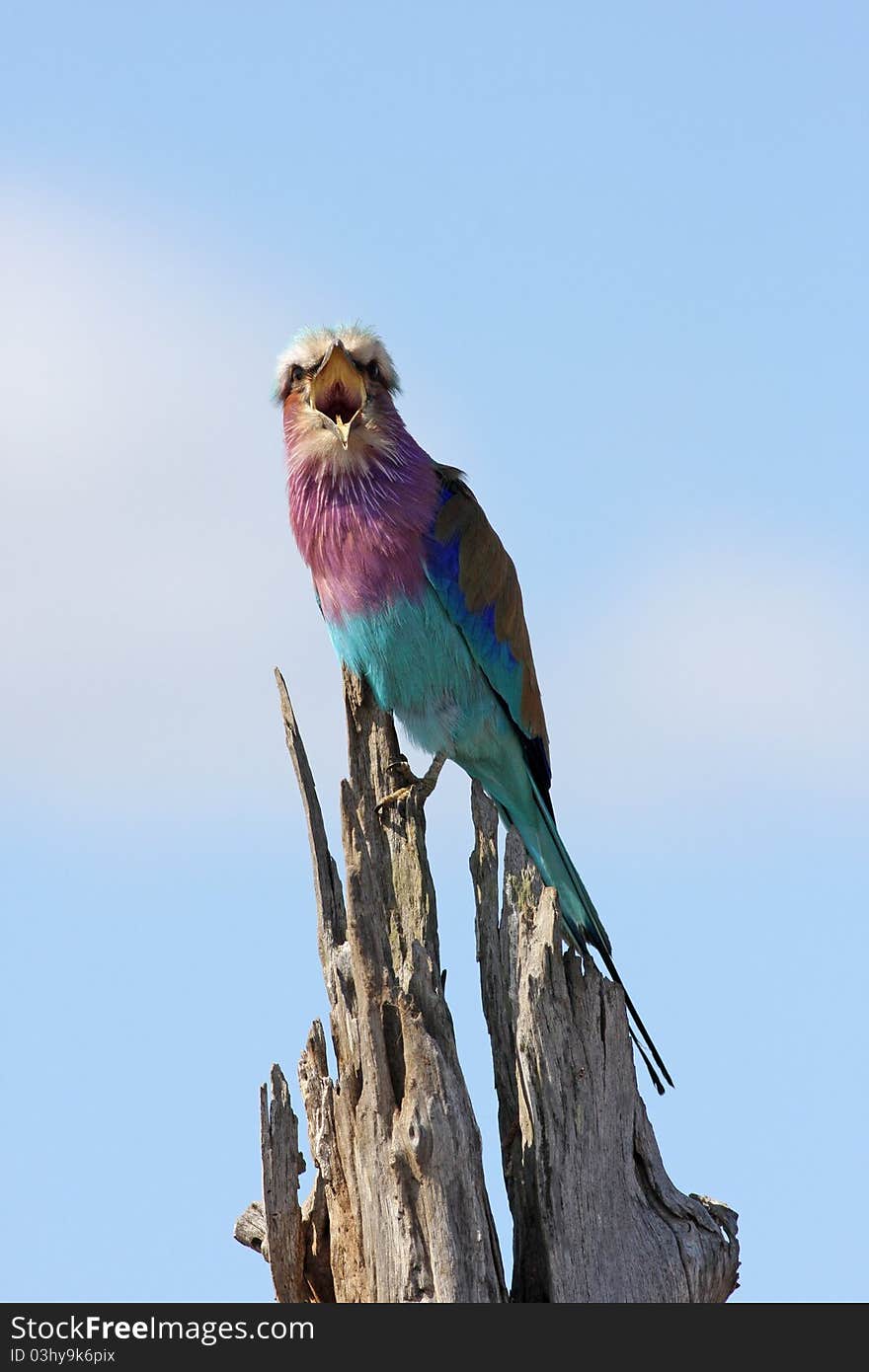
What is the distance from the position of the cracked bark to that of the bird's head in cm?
110

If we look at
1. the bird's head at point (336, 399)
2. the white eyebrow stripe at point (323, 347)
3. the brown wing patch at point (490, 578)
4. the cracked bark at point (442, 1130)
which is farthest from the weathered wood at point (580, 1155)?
the white eyebrow stripe at point (323, 347)

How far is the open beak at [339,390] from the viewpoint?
6.55 meters

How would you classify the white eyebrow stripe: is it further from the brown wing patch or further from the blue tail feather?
the blue tail feather

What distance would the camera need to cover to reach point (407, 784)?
6281 mm

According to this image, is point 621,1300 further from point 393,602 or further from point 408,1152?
point 393,602

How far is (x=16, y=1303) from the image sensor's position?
5.07 metres

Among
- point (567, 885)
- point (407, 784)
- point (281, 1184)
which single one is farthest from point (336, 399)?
point (281, 1184)

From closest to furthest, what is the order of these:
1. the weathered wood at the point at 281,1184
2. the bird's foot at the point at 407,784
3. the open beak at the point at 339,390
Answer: the weathered wood at the point at 281,1184 → the bird's foot at the point at 407,784 → the open beak at the point at 339,390

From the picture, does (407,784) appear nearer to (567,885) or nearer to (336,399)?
(567,885)

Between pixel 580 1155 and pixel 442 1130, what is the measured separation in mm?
618

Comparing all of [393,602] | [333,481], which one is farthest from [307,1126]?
[333,481]

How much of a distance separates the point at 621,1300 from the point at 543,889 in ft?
5.04

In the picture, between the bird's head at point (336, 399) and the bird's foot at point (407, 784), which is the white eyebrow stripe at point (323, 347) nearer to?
the bird's head at point (336, 399)

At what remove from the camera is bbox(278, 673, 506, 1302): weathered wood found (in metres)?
5.24
